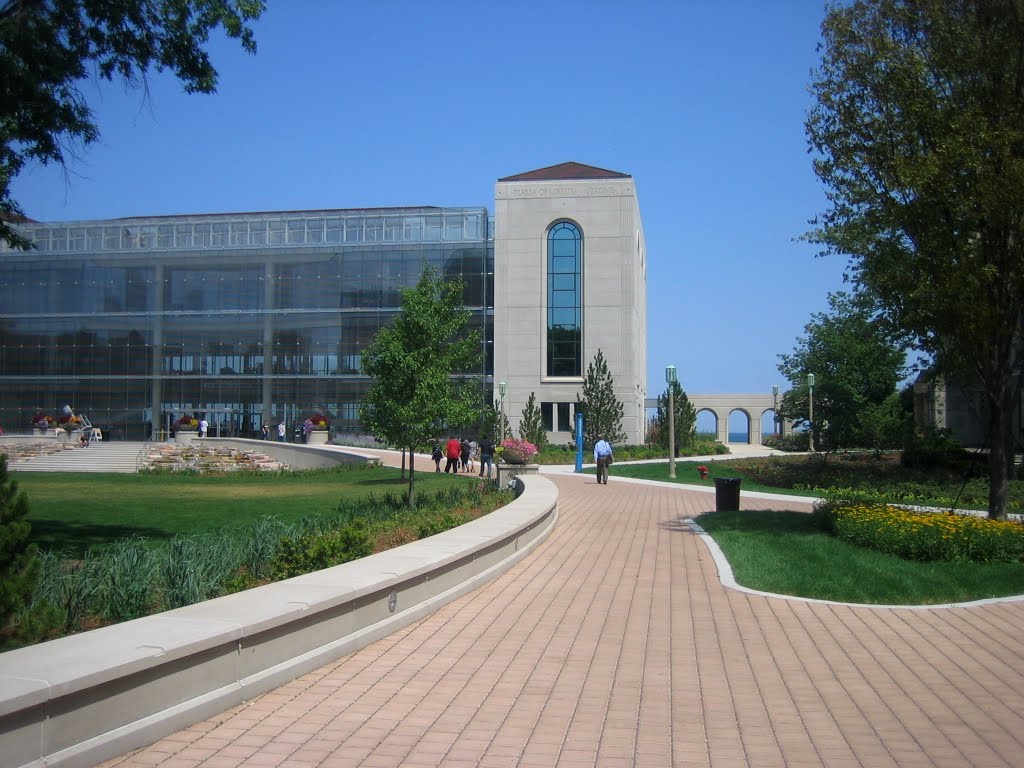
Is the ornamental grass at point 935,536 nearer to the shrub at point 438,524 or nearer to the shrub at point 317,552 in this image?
the shrub at point 438,524

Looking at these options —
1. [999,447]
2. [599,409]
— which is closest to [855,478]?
[999,447]

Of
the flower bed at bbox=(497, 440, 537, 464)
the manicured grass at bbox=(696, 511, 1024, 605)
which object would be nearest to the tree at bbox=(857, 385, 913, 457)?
the flower bed at bbox=(497, 440, 537, 464)

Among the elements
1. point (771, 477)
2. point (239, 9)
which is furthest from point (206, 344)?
point (239, 9)

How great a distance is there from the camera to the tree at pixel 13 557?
635 centimetres

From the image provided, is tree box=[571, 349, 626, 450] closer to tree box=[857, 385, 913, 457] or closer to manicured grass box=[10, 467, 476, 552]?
tree box=[857, 385, 913, 457]

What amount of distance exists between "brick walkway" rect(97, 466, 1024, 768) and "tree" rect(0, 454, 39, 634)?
2038mm

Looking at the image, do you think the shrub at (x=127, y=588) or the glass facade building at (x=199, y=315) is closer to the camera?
the shrub at (x=127, y=588)

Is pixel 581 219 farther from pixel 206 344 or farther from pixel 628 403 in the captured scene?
pixel 206 344

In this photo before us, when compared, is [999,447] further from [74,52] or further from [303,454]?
[303,454]

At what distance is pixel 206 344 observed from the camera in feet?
207

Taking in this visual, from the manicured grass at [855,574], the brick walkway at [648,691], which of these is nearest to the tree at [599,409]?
the manicured grass at [855,574]

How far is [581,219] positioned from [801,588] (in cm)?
4896

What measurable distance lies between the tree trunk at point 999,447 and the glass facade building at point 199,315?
47.8 meters

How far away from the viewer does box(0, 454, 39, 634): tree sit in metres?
6.35
